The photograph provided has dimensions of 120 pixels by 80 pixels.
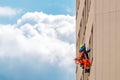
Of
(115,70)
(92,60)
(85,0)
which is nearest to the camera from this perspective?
(115,70)

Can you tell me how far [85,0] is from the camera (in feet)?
164

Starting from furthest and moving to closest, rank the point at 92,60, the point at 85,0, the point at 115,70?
the point at 85,0
the point at 92,60
the point at 115,70

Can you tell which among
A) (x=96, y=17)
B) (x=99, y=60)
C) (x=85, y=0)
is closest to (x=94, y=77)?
(x=99, y=60)

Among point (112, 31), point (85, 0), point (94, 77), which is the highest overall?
point (85, 0)

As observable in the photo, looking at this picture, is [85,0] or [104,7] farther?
[85,0]

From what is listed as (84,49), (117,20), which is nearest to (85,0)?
(84,49)

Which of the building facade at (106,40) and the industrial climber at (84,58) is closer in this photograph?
the building facade at (106,40)

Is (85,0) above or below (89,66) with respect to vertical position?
above

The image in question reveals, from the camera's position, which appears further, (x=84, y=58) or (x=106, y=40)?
(x=84, y=58)

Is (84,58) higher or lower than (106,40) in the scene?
lower

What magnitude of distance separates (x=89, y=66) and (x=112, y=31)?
4.60 metres

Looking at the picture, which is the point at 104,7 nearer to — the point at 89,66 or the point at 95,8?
the point at 95,8

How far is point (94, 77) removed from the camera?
131ft

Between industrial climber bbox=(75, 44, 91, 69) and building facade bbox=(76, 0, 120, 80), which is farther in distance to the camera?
industrial climber bbox=(75, 44, 91, 69)
